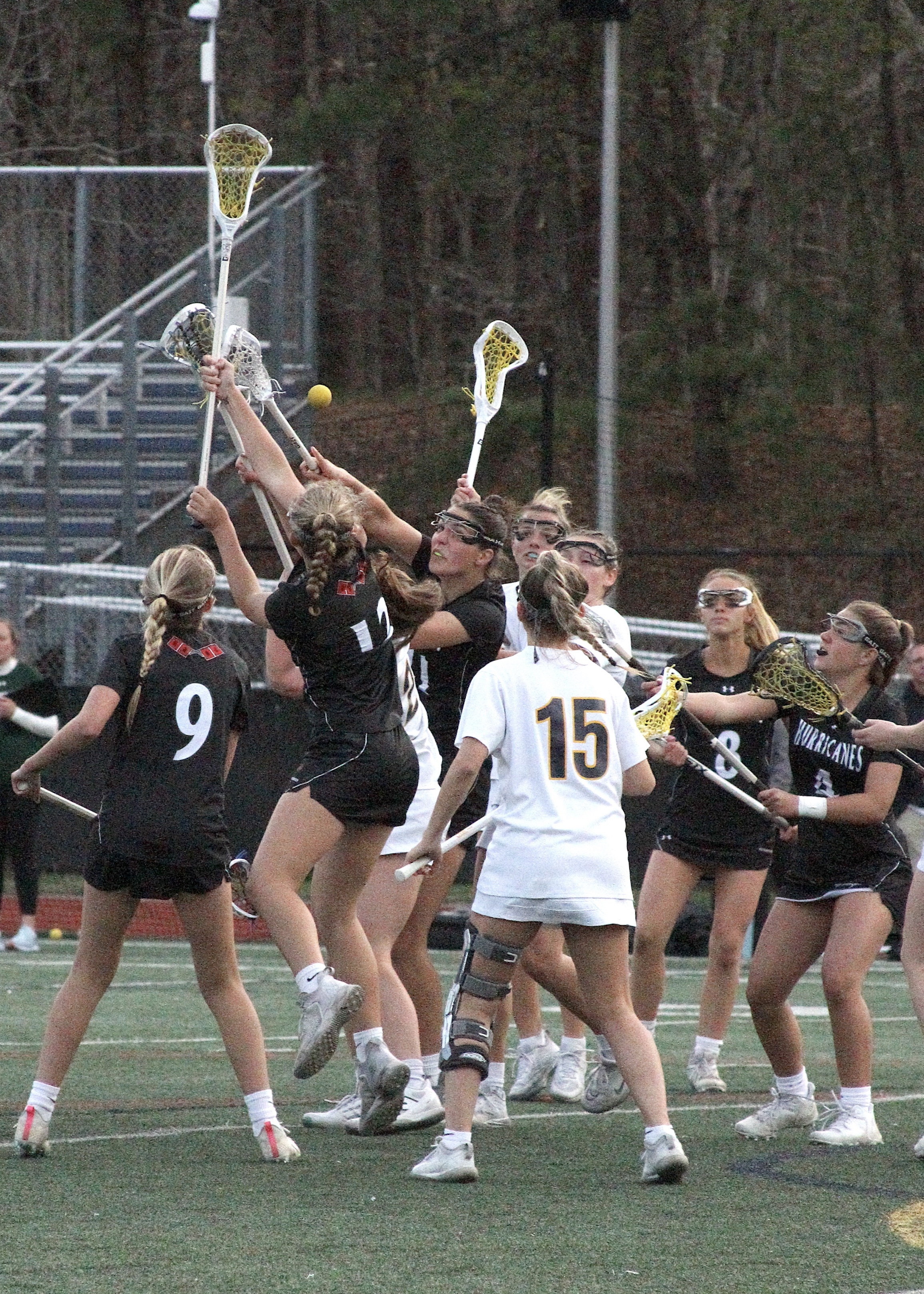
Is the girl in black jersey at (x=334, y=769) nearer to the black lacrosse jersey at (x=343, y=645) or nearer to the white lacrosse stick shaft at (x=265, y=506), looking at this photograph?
the black lacrosse jersey at (x=343, y=645)

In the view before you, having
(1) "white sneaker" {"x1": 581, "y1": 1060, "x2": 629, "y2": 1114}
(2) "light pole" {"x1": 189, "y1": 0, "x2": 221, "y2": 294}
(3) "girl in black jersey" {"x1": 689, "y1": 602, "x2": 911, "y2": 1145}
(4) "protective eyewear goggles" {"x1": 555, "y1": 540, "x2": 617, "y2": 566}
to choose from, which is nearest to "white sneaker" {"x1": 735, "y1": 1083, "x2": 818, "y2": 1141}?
(3) "girl in black jersey" {"x1": 689, "y1": 602, "x2": 911, "y2": 1145}

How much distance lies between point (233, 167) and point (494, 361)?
156 cm

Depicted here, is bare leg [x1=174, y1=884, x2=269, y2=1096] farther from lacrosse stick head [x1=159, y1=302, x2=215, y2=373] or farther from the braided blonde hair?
lacrosse stick head [x1=159, y1=302, x2=215, y2=373]

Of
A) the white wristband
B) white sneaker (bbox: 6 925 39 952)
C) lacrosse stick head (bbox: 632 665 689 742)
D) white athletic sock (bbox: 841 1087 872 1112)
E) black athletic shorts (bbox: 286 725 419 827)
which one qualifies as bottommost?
white sneaker (bbox: 6 925 39 952)

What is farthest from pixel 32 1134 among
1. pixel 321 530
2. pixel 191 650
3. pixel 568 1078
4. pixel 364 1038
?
pixel 568 1078

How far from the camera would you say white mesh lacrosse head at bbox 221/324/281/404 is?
254 inches

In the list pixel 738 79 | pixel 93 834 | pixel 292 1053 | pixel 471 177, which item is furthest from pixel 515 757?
pixel 738 79

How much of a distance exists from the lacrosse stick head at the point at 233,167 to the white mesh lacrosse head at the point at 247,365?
42 centimetres

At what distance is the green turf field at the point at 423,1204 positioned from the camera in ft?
14.1

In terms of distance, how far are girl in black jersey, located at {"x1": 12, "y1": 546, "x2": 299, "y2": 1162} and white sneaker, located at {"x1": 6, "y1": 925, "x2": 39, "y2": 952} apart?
6.08m

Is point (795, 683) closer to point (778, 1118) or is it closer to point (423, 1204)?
point (778, 1118)

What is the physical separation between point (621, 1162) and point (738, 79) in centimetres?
1711

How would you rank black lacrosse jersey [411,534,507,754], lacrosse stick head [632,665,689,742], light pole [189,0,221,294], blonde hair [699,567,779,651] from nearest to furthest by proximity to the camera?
lacrosse stick head [632,665,689,742] < black lacrosse jersey [411,534,507,754] < blonde hair [699,567,779,651] < light pole [189,0,221,294]

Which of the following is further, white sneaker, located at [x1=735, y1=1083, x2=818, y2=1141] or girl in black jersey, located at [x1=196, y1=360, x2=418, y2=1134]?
white sneaker, located at [x1=735, y1=1083, x2=818, y2=1141]
